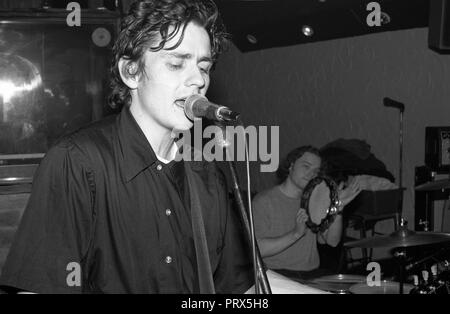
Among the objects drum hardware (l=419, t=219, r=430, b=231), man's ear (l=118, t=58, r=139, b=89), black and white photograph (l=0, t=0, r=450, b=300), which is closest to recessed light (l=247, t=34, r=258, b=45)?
black and white photograph (l=0, t=0, r=450, b=300)

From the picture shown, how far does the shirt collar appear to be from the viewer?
1.93 meters

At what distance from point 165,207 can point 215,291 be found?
1.04 feet

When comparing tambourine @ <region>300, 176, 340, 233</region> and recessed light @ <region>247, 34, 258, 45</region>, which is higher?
recessed light @ <region>247, 34, 258, 45</region>

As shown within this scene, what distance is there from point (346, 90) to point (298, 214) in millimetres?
3336

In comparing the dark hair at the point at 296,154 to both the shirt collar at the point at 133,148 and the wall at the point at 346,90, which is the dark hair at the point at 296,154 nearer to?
the wall at the point at 346,90

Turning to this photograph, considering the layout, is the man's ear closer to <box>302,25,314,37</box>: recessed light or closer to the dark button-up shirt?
the dark button-up shirt

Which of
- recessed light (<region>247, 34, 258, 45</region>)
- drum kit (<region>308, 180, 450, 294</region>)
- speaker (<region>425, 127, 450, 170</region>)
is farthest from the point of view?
recessed light (<region>247, 34, 258, 45</region>)

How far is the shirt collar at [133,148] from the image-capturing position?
1.93 m

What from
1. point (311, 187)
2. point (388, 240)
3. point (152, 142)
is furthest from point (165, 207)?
point (311, 187)

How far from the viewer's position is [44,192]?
5.50ft

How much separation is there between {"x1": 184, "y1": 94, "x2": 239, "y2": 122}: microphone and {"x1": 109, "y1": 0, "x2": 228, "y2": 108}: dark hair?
230mm

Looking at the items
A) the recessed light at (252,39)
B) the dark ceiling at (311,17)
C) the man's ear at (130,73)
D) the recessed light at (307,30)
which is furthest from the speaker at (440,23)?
the man's ear at (130,73)

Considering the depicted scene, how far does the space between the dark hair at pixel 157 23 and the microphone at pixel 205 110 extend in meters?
0.23

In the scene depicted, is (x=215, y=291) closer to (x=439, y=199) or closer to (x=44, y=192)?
(x=44, y=192)
